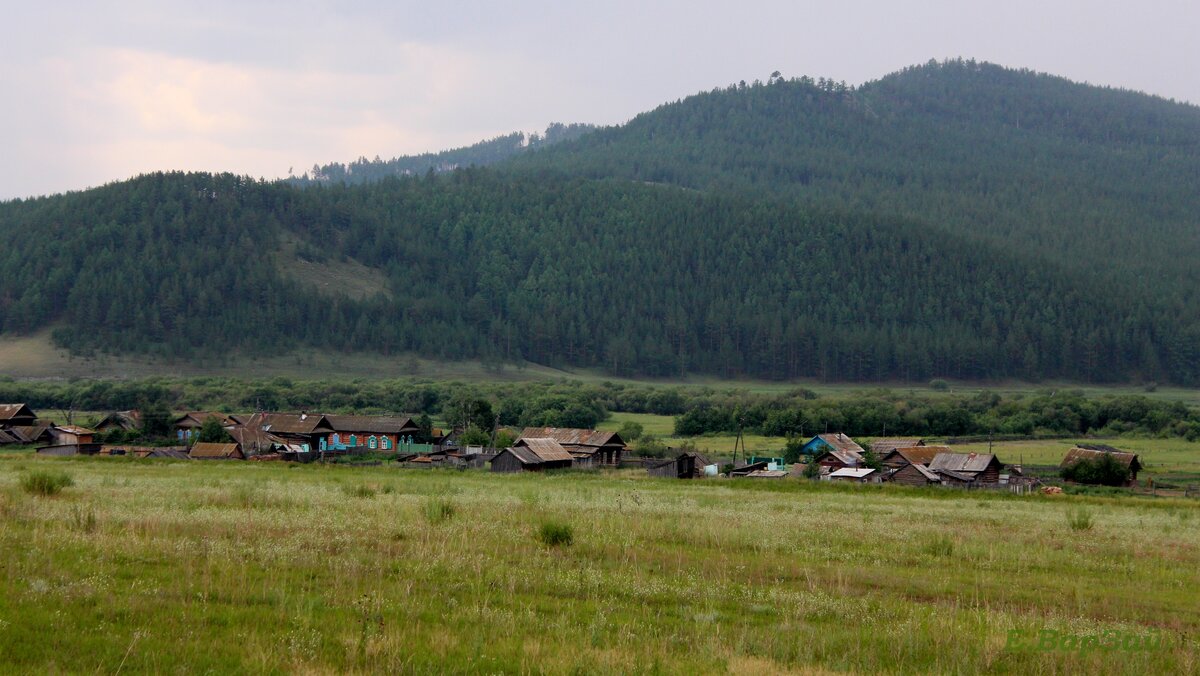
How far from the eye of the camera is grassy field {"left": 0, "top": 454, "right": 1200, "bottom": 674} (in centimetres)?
1016

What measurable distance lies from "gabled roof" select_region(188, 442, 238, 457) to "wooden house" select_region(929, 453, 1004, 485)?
4395cm

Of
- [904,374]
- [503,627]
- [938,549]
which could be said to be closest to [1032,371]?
[904,374]

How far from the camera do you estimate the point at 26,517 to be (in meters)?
17.4

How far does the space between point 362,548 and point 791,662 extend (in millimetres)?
8085

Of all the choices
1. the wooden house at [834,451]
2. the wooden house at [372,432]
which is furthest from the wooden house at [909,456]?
the wooden house at [372,432]

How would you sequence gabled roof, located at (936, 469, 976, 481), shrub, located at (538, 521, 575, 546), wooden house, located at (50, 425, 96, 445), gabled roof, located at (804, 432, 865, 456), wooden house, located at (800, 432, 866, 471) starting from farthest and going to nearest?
gabled roof, located at (804, 432, 865, 456), wooden house, located at (50, 425, 96, 445), wooden house, located at (800, 432, 866, 471), gabled roof, located at (936, 469, 976, 481), shrub, located at (538, 521, 575, 546)

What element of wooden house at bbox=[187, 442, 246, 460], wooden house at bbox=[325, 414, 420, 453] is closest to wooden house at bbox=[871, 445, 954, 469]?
wooden house at bbox=[325, 414, 420, 453]

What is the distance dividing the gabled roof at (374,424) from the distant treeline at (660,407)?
671 cm

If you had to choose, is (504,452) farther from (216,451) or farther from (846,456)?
(846,456)

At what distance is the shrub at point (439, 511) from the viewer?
20625mm

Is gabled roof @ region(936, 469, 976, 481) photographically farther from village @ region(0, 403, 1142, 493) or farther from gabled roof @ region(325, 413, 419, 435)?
gabled roof @ region(325, 413, 419, 435)

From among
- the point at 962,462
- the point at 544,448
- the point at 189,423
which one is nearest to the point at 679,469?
the point at 544,448

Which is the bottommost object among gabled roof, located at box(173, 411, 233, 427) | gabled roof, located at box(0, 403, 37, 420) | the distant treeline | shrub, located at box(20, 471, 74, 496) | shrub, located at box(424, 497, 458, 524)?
the distant treeline

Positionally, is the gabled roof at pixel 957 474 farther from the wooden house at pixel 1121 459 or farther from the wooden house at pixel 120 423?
the wooden house at pixel 120 423
